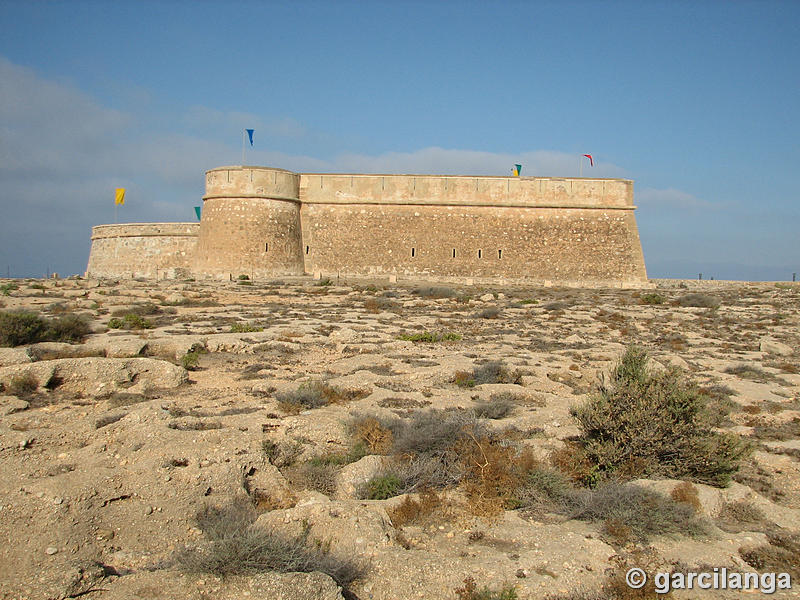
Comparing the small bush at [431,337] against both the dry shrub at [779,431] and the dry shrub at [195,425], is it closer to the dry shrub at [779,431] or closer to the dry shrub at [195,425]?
the dry shrub at [195,425]

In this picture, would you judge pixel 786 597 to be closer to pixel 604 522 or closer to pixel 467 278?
pixel 604 522

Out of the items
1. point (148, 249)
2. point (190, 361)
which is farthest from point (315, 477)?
point (148, 249)

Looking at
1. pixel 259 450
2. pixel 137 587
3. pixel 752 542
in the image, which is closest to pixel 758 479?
pixel 752 542

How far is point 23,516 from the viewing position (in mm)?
4070

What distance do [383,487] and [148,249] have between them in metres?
28.7

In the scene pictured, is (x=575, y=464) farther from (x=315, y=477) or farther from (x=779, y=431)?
(x=779, y=431)

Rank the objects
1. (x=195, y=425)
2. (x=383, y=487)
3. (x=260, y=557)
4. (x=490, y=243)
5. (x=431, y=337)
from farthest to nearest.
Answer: (x=490, y=243), (x=431, y=337), (x=195, y=425), (x=383, y=487), (x=260, y=557)

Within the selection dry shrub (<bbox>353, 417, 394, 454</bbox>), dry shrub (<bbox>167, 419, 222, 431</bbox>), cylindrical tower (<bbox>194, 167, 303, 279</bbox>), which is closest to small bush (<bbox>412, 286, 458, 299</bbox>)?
cylindrical tower (<bbox>194, 167, 303, 279</bbox>)

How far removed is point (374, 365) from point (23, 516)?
583 centimetres

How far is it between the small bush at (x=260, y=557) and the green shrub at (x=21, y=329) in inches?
324

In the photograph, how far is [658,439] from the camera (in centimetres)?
526

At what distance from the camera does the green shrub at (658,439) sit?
5137 millimetres

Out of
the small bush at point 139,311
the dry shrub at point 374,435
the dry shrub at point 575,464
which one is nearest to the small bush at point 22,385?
the dry shrub at point 374,435

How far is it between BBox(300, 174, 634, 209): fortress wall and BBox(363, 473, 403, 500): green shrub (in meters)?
24.0
